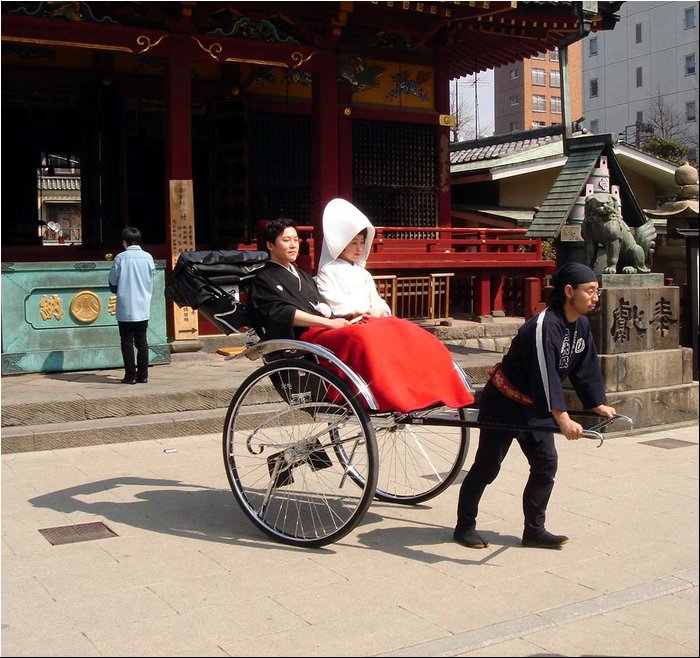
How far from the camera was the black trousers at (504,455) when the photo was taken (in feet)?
14.9

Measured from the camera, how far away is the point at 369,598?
12.7ft

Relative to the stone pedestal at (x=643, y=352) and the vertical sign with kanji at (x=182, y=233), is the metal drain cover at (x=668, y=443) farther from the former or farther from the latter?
the vertical sign with kanji at (x=182, y=233)

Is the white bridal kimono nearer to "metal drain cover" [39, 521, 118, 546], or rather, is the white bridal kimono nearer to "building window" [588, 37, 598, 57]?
"metal drain cover" [39, 521, 118, 546]

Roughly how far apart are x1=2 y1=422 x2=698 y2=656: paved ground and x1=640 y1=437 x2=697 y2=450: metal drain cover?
2.94 feet

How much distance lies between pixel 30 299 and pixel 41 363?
65 cm

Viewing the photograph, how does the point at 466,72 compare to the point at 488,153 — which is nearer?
the point at 466,72

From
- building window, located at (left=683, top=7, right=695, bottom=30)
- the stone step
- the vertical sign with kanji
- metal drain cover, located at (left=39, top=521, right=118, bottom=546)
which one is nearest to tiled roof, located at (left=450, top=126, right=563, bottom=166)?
the vertical sign with kanji

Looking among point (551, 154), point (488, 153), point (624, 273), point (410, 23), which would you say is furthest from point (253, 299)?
point (488, 153)

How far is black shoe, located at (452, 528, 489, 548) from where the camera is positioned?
15.1 feet

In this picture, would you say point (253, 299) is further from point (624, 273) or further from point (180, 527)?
point (624, 273)

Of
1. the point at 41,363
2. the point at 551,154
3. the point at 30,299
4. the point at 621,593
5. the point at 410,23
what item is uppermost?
the point at 410,23

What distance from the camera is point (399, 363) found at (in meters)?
4.48

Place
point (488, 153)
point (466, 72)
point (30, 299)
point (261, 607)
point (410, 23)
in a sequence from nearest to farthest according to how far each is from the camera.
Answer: point (261, 607), point (30, 299), point (410, 23), point (466, 72), point (488, 153)

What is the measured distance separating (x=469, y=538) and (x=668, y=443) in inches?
128
